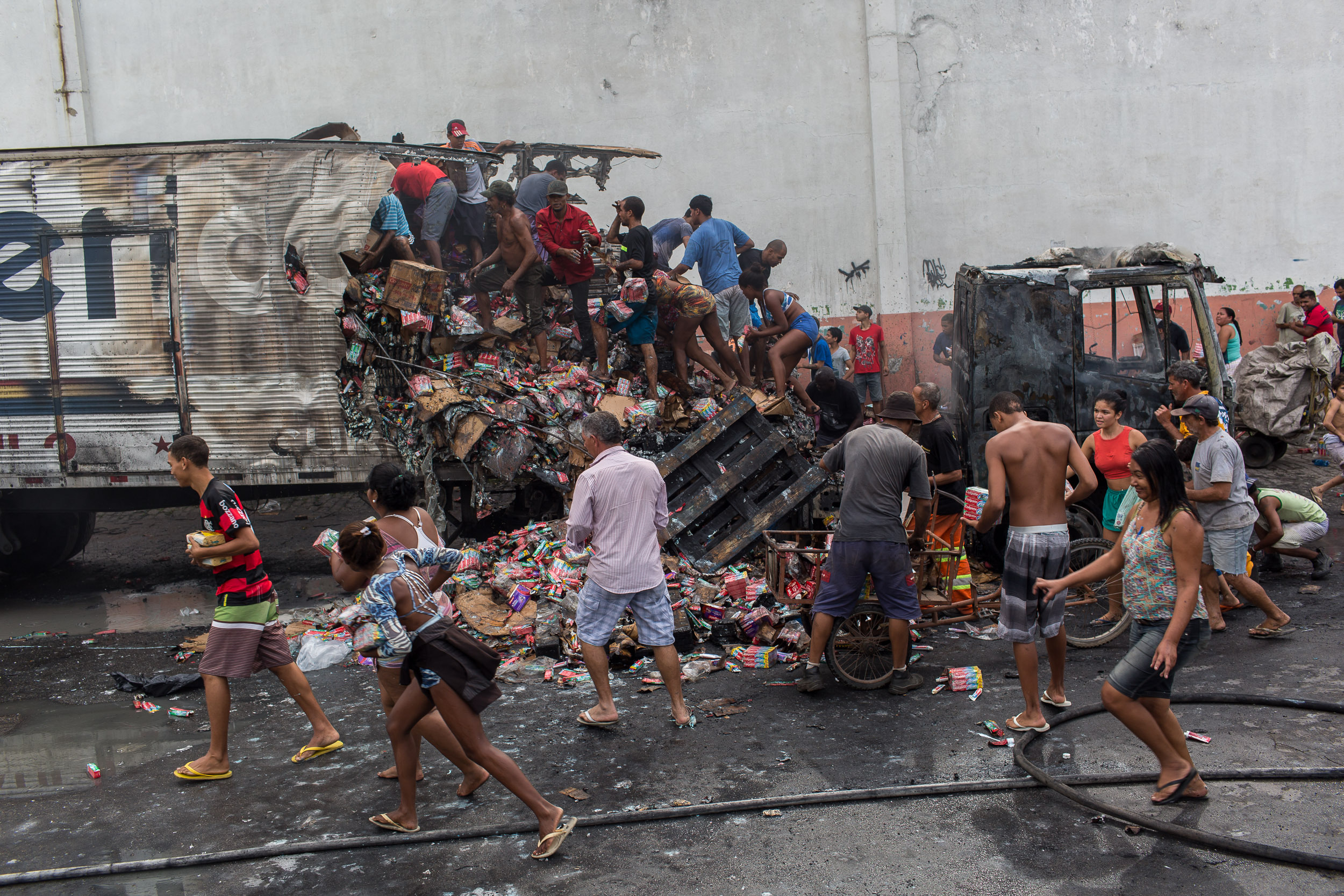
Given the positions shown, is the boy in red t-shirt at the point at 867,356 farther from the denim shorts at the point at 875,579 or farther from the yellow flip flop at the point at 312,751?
the yellow flip flop at the point at 312,751

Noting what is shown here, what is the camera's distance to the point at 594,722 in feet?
17.0

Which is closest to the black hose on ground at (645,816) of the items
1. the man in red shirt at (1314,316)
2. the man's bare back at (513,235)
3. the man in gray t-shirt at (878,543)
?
the man in gray t-shirt at (878,543)

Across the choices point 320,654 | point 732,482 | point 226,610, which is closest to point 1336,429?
point 732,482

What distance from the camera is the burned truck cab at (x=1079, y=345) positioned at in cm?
730

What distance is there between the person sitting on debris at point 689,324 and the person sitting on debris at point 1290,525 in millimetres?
4363

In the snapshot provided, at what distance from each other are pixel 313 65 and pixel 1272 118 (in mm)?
14916

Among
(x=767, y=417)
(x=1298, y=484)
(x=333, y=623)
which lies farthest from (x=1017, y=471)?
(x=1298, y=484)

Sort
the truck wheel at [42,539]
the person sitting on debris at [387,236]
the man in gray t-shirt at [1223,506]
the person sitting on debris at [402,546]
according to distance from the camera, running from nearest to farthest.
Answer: the person sitting on debris at [402,546] < the man in gray t-shirt at [1223,506] < the person sitting on debris at [387,236] < the truck wheel at [42,539]

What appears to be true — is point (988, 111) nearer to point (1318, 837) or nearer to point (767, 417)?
point (767, 417)

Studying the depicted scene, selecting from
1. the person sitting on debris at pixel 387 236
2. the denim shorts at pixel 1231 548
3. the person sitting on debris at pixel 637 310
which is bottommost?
the denim shorts at pixel 1231 548

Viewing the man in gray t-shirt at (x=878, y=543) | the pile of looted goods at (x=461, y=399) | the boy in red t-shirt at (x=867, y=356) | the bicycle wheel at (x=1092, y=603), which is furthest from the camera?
the boy in red t-shirt at (x=867, y=356)

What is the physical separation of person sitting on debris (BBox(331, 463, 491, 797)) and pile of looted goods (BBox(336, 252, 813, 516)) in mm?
3376

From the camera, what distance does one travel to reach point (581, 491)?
5.14 m

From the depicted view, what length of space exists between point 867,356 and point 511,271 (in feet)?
21.5
